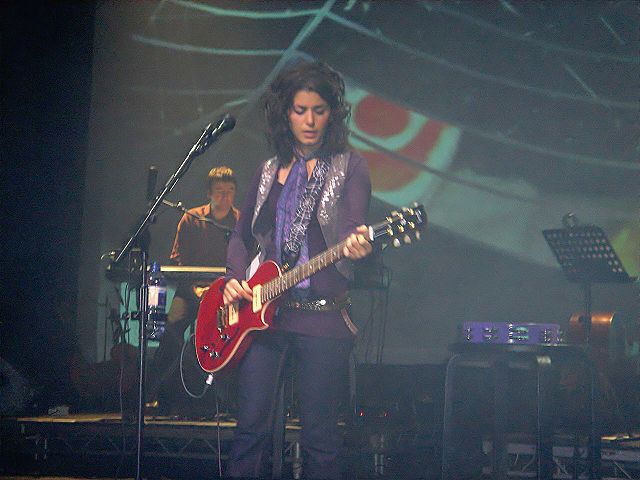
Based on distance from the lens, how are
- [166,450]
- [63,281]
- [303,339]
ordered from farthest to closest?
[63,281], [166,450], [303,339]

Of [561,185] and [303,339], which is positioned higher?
[561,185]

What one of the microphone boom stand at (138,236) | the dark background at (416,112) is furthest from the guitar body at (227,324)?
the dark background at (416,112)

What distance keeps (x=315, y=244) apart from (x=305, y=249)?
0.05m

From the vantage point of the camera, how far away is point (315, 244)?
338 centimetres

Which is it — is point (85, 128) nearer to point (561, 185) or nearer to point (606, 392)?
point (561, 185)

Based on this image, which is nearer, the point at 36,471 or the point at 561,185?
the point at 36,471

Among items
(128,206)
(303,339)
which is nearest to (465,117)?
(128,206)

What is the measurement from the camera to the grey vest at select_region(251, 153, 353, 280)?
3.32 meters

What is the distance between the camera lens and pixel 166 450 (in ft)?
16.8

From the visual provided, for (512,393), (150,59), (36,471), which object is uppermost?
(150,59)

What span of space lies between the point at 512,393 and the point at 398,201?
2.24m

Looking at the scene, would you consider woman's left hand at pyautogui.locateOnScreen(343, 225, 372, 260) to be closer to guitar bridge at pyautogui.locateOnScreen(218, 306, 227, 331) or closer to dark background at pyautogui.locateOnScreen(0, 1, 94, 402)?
guitar bridge at pyautogui.locateOnScreen(218, 306, 227, 331)

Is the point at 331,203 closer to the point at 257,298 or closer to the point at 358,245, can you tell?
the point at 358,245

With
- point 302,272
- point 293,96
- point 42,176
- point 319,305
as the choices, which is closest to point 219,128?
point 293,96
